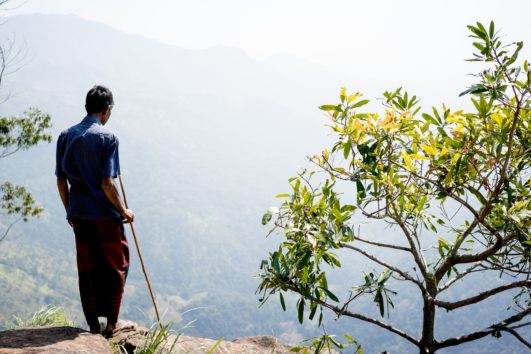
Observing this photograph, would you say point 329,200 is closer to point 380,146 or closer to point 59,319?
point 380,146

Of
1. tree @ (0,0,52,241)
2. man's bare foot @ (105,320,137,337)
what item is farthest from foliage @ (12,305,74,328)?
tree @ (0,0,52,241)

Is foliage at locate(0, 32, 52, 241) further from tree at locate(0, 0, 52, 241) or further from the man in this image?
the man

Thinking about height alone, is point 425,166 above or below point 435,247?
above

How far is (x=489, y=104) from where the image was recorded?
2240 mm

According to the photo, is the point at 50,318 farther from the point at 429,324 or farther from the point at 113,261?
the point at 429,324

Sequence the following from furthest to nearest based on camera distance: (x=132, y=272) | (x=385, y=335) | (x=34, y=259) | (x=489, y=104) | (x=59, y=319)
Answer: (x=132, y=272) → (x=34, y=259) → (x=385, y=335) → (x=59, y=319) → (x=489, y=104)

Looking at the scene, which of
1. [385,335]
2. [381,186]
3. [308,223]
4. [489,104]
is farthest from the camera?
[385,335]

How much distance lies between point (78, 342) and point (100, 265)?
0.60 metres

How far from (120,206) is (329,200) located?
1465 millimetres

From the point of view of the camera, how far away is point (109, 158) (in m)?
3.09

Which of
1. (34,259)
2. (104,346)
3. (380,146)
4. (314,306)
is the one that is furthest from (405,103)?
(34,259)

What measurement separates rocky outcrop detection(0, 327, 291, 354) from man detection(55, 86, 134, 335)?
20 centimetres

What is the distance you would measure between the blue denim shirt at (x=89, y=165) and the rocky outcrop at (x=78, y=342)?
79 cm

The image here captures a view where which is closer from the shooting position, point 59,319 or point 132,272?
point 59,319
